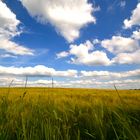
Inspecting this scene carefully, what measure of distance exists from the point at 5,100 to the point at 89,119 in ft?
3.16

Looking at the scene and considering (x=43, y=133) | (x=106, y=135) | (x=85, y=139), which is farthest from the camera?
(x=85, y=139)

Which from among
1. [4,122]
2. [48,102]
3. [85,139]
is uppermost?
[48,102]

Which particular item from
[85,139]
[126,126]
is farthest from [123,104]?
[85,139]

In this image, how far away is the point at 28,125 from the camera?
257cm

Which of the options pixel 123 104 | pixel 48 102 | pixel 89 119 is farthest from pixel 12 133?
pixel 123 104

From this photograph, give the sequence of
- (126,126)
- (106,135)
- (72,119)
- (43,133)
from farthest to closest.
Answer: (72,119) → (106,135) → (43,133) → (126,126)

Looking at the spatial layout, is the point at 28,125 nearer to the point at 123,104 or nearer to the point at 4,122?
the point at 4,122

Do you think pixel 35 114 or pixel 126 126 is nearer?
pixel 126 126

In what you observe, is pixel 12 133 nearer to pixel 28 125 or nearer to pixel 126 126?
pixel 28 125

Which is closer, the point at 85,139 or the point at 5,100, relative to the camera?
the point at 85,139

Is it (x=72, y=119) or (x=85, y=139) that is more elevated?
(x=72, y=119)

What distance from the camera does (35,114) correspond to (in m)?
2.78

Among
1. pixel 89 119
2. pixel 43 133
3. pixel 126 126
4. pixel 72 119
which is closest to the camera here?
pixel 126 126

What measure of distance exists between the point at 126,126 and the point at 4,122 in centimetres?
126
